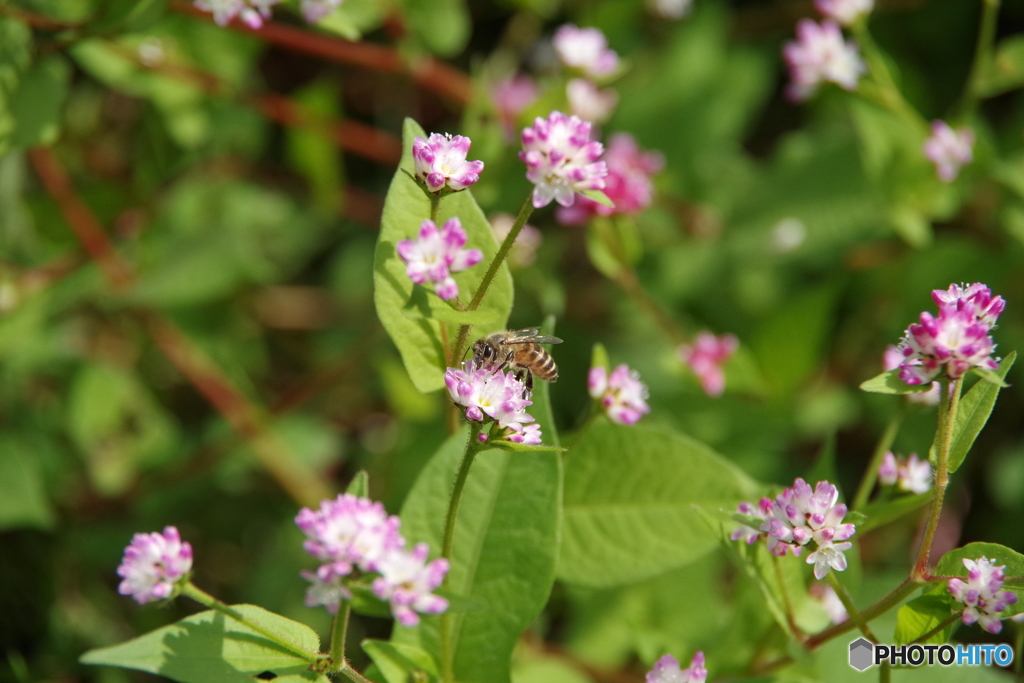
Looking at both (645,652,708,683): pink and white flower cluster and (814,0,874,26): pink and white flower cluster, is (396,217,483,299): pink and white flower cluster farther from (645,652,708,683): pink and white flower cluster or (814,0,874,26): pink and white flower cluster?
(814,0,874,26): pink and white flower cluster

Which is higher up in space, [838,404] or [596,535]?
[838,404]

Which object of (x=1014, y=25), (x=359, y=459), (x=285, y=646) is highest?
(x=1014, y=25)

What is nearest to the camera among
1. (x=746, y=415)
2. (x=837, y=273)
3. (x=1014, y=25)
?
(x=746, y=415)

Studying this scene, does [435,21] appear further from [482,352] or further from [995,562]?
[995,562]

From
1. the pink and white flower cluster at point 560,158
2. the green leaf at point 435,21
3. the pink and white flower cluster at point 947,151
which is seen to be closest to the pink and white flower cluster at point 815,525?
the pink and white flower cluster at point 560,158

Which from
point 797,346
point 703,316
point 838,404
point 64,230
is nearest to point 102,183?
point 64,230

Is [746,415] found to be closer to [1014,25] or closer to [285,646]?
[285,646]

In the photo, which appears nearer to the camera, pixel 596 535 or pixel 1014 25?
pixel 596 535

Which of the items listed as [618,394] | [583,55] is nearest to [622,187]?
[583,55]

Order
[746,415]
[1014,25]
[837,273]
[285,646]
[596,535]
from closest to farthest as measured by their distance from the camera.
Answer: [285,646] < [596,535] < [746,415] < [837,273] < [1014,25]
